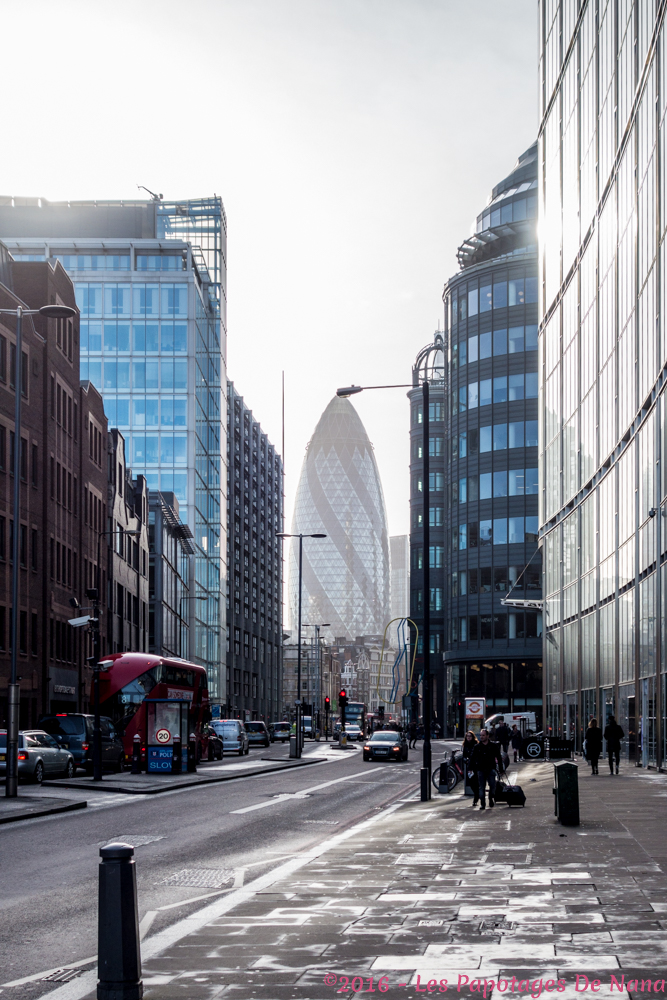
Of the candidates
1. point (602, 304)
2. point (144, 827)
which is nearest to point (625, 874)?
point (144, 827)

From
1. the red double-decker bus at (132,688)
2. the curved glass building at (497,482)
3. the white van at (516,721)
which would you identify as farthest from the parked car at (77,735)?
the curved glass building at (497,482)

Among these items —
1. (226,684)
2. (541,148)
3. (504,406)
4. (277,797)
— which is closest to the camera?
(277,797)

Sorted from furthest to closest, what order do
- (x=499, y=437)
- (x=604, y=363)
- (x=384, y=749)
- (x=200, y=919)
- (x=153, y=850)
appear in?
(x=499, y=437) → (x=384, y=749) → (x=604, y=363) → (x=153, y=850) → (x=200, y=919)

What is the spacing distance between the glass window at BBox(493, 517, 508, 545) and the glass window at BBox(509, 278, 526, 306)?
1698 cm

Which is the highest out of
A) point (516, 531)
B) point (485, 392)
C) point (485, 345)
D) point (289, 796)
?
point (485, 345)

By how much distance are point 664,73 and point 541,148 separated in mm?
33206

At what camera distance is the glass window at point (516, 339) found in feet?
319

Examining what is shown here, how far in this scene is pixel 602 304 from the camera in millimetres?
53188

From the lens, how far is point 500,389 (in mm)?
98250

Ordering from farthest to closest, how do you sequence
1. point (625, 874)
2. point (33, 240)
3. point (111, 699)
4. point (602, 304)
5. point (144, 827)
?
point (33, 240)
point (602, 304)
point (111, 699)
point (144, 827)
point (625, 874)

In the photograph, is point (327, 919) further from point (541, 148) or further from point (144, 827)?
point (541, 148)

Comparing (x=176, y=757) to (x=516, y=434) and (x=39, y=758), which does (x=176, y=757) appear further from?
(x=516, y=434)

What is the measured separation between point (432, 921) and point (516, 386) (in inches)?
3474

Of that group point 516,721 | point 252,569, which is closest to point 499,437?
point 516,721
